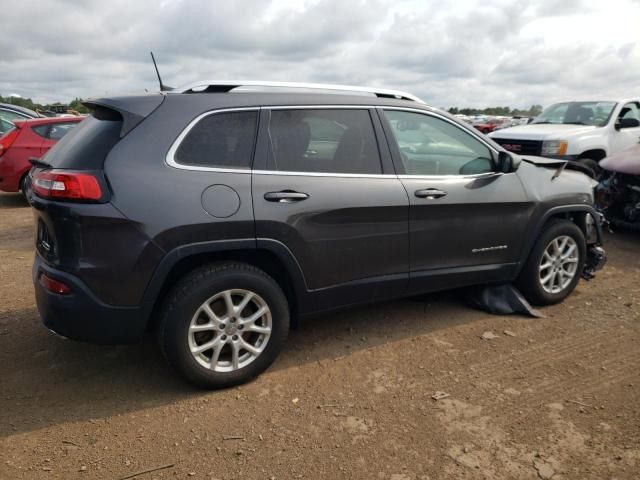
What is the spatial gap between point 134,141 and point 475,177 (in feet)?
8.05

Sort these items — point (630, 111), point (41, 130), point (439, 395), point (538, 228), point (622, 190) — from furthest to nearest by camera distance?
point (630, 111)
point (41, 130)
point (622, 190)
point (538, 228)
point (439, 395)

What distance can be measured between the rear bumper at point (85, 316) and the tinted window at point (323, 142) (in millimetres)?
1217

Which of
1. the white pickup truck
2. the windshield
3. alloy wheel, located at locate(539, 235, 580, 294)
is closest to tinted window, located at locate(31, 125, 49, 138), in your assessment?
the white pickup truck

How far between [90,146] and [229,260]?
1000 mm

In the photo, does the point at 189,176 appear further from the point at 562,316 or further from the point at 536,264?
the point at 562,316

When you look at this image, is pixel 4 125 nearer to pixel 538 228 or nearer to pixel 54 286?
pixel 54 286

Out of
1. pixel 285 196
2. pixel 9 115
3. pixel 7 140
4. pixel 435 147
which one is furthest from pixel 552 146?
pixel 9 115

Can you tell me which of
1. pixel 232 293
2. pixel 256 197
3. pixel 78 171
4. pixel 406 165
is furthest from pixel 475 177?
pixel 78 171

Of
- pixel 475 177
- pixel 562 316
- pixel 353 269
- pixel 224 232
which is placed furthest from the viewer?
pixel 562 316

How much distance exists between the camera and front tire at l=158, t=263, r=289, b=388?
116 inches

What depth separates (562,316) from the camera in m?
4.32

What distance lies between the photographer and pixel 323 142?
3.39 metres

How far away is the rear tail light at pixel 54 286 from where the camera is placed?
281 centimetres

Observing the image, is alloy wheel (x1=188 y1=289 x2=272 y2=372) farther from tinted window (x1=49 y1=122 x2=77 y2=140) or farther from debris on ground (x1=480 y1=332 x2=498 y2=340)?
tinted window (x1=49 y1=122 x2=77 y2=140)
